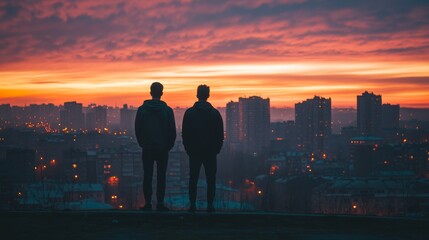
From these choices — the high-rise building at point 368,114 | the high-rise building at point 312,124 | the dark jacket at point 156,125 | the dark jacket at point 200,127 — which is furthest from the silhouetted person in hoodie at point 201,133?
the high-rise building at point 368,114

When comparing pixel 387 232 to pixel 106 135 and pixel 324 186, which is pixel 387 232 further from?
pixel 106 135

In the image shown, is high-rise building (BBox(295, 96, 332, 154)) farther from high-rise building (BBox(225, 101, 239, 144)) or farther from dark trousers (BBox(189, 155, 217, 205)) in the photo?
dark trousers (BBox(189, 155, 217, 205))

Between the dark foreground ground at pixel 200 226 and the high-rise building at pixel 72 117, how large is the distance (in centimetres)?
17541

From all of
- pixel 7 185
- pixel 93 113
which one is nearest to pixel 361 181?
pixel 7 185

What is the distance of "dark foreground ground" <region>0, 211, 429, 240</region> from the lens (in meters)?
7.03

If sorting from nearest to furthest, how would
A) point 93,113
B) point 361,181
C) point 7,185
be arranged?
point 7,185 < point 361,181 < point 93,113

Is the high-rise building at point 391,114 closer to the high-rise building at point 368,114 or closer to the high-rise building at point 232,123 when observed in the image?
the high-rise building at point 368,114

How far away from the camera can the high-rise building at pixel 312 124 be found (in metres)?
138

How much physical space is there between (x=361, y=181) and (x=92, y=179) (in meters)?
32.5

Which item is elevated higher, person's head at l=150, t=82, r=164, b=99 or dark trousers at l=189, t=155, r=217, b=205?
person's head at l=150, t=82, r=164, b=99

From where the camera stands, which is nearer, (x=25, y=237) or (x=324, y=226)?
(x=25, y=237)

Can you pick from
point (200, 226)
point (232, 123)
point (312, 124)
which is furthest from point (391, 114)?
point (200, 226)

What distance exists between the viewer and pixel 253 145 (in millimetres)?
138250

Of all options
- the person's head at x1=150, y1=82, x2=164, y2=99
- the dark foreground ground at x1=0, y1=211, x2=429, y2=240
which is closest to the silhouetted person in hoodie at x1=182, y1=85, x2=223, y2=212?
the person's head at x1=150, y1=82, x2=164, y2=99
